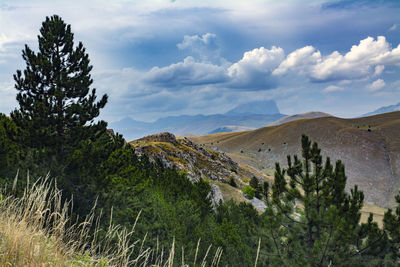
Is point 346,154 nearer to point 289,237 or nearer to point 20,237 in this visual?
point 289,237

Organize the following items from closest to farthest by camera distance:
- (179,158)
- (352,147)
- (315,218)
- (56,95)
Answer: (315,218) < (56,95) < (179,158) < (352,147)

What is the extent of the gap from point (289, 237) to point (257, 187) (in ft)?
6.77

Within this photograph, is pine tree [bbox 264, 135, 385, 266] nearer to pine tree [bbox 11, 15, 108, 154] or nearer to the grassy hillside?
pine tree [bbox 11, 15, 108, 154]

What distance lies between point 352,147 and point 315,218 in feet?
299

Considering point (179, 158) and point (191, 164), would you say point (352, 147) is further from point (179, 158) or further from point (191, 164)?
point (179, 158)

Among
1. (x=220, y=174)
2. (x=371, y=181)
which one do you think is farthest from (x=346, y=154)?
(x=220, y=174)

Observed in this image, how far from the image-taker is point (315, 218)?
336 inches

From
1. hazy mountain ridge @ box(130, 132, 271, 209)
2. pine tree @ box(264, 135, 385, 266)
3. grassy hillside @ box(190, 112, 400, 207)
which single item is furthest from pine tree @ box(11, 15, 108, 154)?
grassy hillside @ box(190, 112, 400, 207)

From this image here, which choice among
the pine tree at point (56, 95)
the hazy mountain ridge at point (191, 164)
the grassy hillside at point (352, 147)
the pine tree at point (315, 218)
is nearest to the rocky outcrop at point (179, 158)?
the hazy mountain ridge at point (191, 164)

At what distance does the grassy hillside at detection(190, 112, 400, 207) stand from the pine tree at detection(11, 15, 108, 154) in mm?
66688

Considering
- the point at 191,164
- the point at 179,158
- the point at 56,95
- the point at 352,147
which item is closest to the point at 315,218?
the point at 56,95

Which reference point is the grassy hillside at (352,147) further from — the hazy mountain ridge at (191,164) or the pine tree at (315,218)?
the pine tree at (315,218)

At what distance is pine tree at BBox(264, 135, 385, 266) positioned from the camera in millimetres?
8158

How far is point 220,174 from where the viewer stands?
4519 centimetres
